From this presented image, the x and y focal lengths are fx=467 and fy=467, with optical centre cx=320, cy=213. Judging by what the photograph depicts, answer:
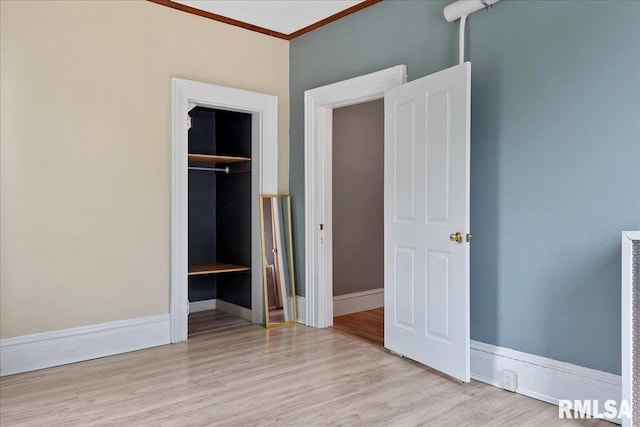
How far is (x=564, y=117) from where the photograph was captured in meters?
2.67

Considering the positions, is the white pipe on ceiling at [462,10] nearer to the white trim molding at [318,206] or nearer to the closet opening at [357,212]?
the white trim molding at [318,206]

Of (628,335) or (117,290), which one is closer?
(628,335)

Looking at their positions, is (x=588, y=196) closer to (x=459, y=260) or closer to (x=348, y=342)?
(x=459, y=260)

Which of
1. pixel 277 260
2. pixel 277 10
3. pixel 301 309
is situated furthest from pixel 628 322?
pixel 277 10

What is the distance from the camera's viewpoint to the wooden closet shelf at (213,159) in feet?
14.6

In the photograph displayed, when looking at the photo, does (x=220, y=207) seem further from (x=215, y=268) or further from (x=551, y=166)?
(x=551, y=166)

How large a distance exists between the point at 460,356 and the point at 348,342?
3.90 ft

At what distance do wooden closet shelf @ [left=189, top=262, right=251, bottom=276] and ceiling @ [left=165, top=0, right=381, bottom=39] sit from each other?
2.30 m

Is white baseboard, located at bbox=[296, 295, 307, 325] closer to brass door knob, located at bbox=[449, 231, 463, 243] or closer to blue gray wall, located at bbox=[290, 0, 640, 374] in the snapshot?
blue gray wall, located at bbox=[290, 0, 640, 374]

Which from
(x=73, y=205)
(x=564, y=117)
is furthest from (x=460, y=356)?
(x=73, y=205)

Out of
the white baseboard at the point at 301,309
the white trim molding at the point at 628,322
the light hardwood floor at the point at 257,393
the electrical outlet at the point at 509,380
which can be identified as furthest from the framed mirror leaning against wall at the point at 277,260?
the white trim molding at the point at 628,322

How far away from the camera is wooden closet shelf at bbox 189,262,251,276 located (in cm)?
445

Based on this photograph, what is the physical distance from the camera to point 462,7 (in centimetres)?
307

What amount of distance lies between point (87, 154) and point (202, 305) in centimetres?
228
